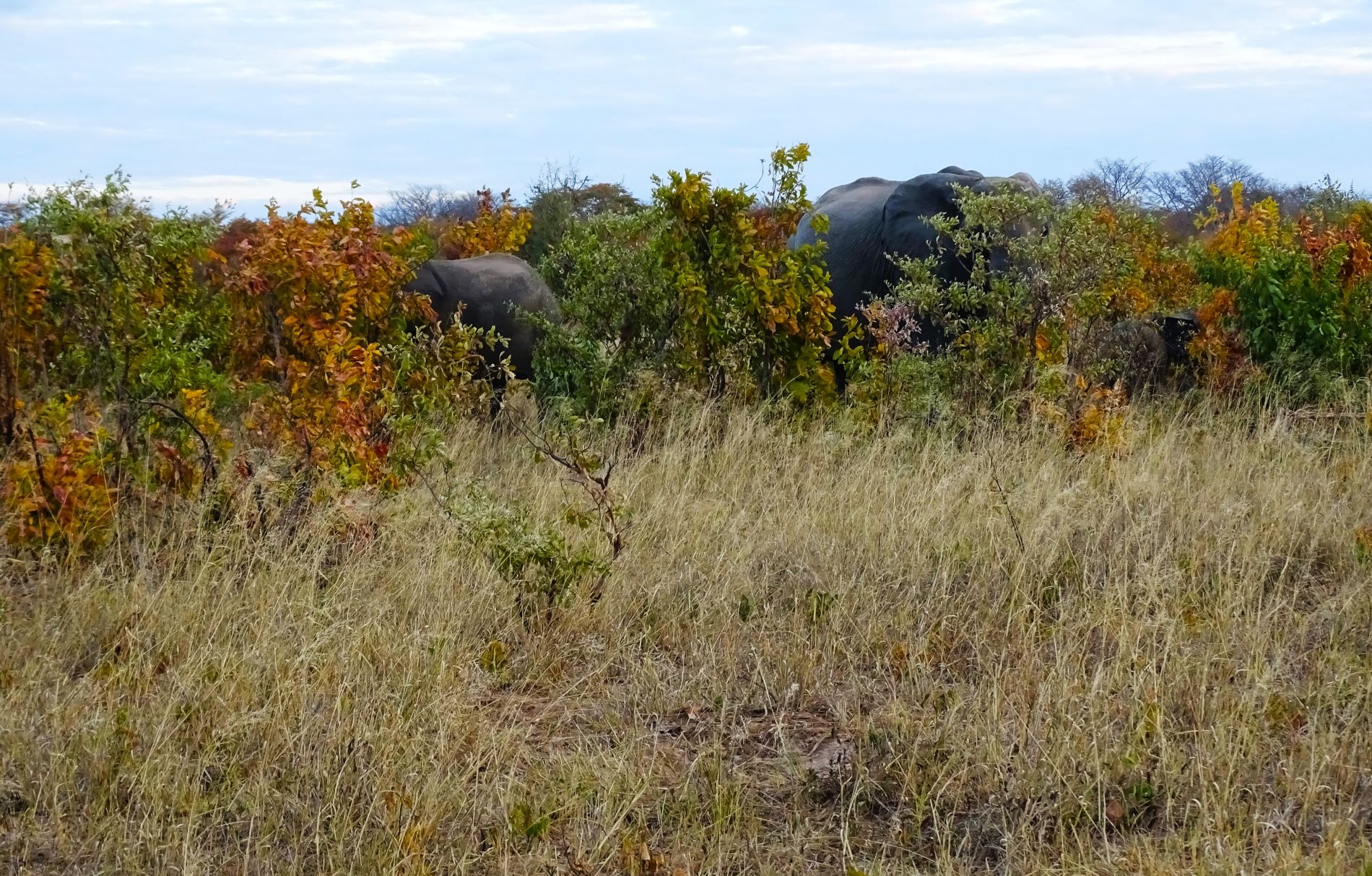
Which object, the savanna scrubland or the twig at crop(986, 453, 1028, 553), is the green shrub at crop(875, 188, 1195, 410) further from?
the twig at crop(986, 453, 1028, 553)

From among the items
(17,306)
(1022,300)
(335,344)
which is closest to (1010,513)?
(1022,300)

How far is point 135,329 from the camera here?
608cm

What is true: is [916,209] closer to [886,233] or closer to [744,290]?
[886,233]

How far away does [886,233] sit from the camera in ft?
35.1

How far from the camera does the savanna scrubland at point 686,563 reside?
3.45 metres

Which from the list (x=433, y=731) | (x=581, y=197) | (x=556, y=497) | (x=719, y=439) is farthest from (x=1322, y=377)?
(x=581, y=197)

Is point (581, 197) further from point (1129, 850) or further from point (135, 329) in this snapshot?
point (1129, 850)

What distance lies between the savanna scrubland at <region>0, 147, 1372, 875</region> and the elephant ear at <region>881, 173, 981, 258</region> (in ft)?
4.74

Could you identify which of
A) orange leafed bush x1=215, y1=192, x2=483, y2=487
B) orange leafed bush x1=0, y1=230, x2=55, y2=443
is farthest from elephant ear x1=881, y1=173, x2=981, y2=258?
orange leafed bush x1=0, y1=230, x2=55, y2=443

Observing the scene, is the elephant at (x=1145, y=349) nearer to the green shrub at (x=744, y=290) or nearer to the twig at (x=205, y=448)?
the green shrub at (x=744, y=290)

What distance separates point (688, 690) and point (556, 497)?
2.17 metres

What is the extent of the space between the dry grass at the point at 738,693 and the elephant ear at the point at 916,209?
439 cm

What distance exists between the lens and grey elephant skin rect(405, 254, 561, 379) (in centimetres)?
1012

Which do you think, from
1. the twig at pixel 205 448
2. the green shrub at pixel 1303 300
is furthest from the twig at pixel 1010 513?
the green shrub at pixel 1303 300
